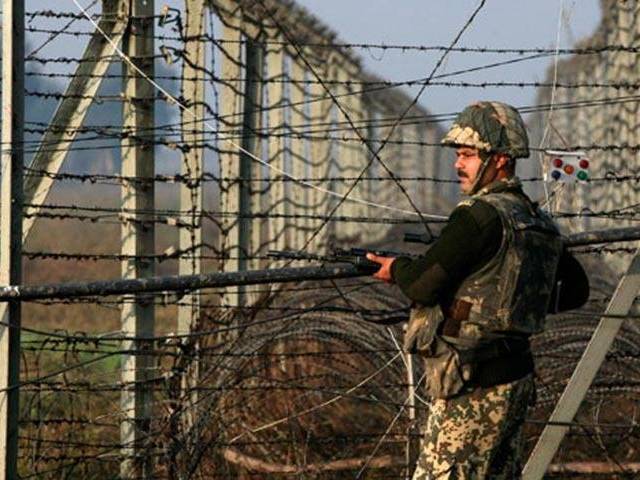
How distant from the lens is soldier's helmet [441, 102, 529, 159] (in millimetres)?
5043

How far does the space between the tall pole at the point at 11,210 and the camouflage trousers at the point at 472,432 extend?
5.86 ft

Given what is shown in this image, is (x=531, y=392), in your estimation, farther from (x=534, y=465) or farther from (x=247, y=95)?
(x=247, y=95)

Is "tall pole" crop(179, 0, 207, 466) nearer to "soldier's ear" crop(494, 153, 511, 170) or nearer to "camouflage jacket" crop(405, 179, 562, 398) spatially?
"camouflage jacket" crop(405, 179, 562, 398)

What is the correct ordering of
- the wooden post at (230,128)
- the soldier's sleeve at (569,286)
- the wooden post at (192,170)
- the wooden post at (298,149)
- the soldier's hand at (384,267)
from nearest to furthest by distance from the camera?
the soldier's hand at (384,267) → the soldier's sleeve at (569,286) → the wooden post at (192,170) → the wooden post at (230,128) → the wooden post at (298,149)

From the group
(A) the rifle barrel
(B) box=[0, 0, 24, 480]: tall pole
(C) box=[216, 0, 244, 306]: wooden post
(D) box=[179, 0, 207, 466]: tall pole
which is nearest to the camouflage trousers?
(A) the rifle barrel

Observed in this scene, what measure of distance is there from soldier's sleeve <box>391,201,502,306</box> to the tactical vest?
0.09ft

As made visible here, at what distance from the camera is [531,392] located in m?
5.21

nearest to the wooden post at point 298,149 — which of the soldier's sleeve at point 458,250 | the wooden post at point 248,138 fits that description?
the wooden post at point 248,138

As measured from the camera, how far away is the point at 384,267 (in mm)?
5207

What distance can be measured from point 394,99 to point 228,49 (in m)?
13.9

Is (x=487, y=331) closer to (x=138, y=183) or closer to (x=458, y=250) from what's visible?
(x=458, y=250)

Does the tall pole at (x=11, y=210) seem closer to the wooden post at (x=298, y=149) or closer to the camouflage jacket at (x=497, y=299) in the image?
the camouflage jacket at (x=497, y=299)

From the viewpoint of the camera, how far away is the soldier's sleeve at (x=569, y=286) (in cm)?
535

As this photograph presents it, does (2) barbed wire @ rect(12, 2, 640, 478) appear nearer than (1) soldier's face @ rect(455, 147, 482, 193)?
No
